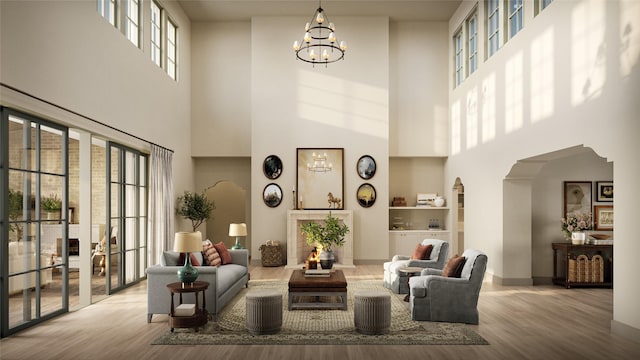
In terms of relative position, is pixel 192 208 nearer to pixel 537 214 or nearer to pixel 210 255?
pixel 210 255

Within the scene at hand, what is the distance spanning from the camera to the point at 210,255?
8891mm

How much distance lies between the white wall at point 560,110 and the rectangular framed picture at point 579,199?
146 centimetres

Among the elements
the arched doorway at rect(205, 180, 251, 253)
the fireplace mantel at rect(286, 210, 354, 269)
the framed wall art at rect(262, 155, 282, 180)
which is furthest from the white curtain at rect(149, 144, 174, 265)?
the arched doorway at rect(205, 180, 251, 253)

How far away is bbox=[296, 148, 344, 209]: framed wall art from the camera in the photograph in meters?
13.6

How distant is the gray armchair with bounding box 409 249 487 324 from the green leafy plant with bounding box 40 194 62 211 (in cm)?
501

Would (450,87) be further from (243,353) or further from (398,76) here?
(243,353)

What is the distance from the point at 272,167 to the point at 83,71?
660 cm

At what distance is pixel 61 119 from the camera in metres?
6.95

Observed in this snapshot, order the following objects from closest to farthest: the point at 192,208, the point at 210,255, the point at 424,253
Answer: the point at 210,255
the point at 424,253
the point at 192,208

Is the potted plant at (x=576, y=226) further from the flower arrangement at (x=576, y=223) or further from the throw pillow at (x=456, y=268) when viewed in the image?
the throw pillow at (x=456, y=268)

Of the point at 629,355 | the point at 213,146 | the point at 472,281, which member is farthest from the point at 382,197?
the point at 629,355

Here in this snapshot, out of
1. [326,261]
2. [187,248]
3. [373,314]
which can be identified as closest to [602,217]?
[326,261]

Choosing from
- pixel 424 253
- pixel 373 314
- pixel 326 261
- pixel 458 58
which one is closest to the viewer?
pixel 373 314

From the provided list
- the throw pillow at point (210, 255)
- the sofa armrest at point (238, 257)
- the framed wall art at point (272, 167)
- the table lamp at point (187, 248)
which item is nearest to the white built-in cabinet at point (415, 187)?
the framed wall art at point (272, 167)
